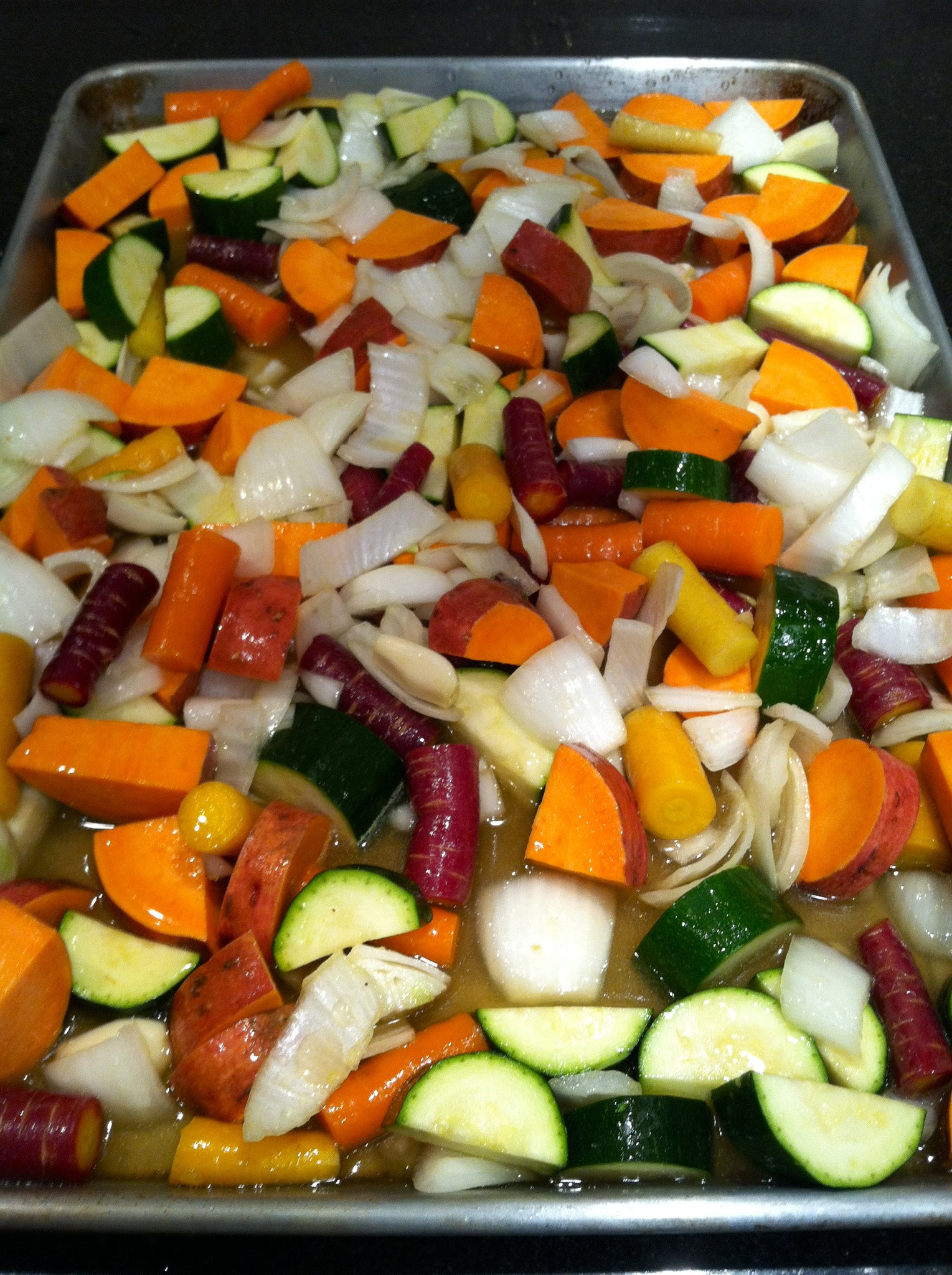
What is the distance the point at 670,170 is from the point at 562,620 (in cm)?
155

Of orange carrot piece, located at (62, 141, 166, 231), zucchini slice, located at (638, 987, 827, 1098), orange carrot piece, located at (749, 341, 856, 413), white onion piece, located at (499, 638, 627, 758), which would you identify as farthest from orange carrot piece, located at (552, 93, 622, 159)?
zucchini slice, located at (638, 987, 827, 1098)

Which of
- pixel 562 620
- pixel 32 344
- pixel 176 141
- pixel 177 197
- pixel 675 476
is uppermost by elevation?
pixel 176 141

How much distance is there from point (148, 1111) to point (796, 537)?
1.60 m

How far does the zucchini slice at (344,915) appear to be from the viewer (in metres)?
1.47

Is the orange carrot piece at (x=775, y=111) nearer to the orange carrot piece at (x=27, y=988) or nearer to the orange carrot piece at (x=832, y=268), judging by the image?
the orange carrot piece at (x=832, y=268)

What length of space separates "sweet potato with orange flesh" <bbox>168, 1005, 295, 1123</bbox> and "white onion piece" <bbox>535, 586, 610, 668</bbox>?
2.76 ft

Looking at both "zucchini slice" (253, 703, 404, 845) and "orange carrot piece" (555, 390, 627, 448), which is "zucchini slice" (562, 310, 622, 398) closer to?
"orange carrot piece" (555, 390, 627, 448)

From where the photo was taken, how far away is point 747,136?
8.84 ft

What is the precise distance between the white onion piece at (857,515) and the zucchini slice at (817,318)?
0.53m

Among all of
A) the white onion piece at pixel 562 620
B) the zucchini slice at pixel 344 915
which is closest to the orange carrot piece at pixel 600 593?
the white onion piece at pixel 562 620

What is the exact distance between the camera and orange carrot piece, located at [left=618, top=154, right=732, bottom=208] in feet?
8.55

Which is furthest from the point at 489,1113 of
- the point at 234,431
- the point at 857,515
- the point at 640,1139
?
the point at 234,431

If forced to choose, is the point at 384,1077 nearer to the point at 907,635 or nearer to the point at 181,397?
the point at 907,635

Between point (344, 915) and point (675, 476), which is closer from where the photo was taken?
point (344, 915)
